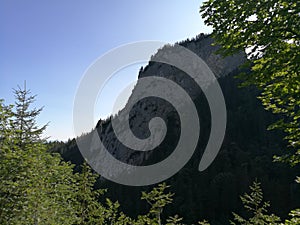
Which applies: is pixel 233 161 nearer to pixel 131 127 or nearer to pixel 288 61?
pixel 131 127

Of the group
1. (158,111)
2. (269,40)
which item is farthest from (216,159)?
(269,40)

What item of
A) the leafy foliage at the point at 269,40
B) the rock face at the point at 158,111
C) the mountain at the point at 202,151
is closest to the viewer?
the leafy foliage at the point at 269,40

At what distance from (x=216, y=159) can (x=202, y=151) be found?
36.5ft

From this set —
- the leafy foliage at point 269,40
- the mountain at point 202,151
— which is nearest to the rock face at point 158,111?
the mountain at point 202,151

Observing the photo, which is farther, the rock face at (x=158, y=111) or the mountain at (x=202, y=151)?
the rock face at (x=158, y=111)

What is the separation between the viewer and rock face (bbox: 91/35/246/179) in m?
123

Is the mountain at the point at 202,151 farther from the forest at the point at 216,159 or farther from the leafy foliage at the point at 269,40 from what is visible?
the leafy foliage at the point at 269,40

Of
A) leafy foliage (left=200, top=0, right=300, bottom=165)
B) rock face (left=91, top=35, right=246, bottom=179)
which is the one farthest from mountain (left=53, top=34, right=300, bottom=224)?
leafy foliage (left=200, top=0, right=300, bottom=165)

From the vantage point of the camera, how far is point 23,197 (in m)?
8.29

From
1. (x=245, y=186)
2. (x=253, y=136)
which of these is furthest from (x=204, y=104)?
Answer: (x=245, y=186)

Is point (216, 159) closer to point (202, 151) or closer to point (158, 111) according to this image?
point (202, 151)

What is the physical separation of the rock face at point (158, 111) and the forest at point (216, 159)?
0.53m

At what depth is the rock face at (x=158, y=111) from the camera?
123m

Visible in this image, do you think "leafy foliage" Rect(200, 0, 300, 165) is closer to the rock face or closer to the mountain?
the mountain
